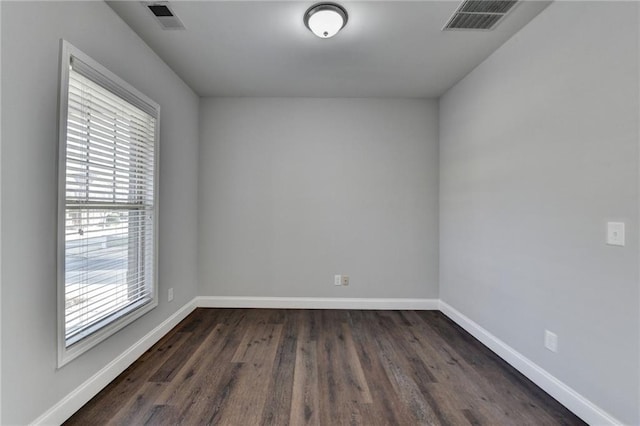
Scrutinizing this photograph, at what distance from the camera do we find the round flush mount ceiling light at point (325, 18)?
1.86m

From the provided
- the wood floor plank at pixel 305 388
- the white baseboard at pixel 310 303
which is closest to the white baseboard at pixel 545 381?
the white baseboard at pixel 310 303

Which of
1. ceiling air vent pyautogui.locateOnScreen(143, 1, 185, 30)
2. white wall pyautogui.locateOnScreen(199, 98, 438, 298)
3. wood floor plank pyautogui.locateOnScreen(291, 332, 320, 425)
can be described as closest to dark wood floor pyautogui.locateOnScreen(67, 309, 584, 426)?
wood floor plank pyautogui.locateOnScreen(291, 332, 320, 425)

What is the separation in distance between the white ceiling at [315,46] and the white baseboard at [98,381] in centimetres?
248

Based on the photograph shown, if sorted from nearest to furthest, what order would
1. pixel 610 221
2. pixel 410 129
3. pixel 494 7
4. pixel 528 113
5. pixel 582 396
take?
pixel 610 221 → pixel 582 396 → pixel 494 7 → pixel 528 113 → pixel 410 129

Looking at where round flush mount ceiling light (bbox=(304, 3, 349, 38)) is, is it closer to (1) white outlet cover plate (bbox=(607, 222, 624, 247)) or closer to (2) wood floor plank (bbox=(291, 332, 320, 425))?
(1) white outlet cover plate (bbox=(607, 222, 624, 247))

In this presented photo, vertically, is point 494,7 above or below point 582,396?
above

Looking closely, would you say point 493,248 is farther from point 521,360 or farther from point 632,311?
point 632,311

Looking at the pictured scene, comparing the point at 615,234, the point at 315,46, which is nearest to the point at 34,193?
the point at 315,46

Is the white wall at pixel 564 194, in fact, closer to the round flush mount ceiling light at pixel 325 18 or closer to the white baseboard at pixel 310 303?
the white baseboard at pixel 310 303

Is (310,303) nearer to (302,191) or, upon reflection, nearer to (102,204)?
(302,191)

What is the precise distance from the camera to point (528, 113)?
2.08 meters

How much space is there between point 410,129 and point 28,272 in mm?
3564

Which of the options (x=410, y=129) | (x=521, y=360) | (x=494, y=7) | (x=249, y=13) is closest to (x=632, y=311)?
(x=521, y=360)

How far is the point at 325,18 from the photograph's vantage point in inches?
74.3
